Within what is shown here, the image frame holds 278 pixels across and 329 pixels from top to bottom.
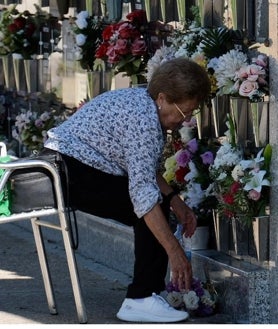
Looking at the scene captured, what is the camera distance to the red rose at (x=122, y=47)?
736cm

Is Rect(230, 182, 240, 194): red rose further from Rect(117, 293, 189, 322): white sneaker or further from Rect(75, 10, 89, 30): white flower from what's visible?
Rect(75, 10, 89, 30): white flower

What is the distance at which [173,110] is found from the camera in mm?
5812

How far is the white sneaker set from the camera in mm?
6031

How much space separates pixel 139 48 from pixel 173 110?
5.14 ft

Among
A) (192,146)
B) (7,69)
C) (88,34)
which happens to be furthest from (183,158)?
(7,69)

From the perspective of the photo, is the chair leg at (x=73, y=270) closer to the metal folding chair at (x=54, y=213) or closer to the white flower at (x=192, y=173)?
the metal folding chair at (x=54, y=213)

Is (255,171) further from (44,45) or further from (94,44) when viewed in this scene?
(44,45)

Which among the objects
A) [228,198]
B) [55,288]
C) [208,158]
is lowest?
[55,288]

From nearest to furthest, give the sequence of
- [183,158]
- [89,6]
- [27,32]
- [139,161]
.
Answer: [139,161] → [183,158] → [89,6] → [27,32]

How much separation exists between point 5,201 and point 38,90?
12.4 feet

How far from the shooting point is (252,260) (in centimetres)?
631

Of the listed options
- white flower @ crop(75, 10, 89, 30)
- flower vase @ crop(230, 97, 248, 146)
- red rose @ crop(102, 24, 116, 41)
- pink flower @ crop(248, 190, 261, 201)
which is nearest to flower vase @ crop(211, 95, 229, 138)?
flower vase @ crop(230, 97, 248, 146)

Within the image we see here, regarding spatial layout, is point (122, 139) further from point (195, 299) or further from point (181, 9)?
point (181, 9)
